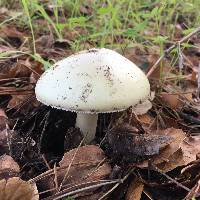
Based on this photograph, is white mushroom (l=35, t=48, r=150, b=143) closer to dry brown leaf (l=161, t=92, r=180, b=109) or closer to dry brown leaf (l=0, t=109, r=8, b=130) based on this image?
dry brown leaf (l=0, t=109, r=8, b=130)

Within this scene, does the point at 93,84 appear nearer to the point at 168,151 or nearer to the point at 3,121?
the point at 168,151

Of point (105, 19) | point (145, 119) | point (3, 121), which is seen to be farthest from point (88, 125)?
point (105, 19)

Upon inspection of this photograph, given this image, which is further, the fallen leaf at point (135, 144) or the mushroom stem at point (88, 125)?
the mushroom stem at point (88, 125)

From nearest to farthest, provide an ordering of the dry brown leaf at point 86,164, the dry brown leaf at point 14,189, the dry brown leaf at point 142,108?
1. the dry brown leaf at point 14,189
2. the dry brown leaf at point 86,164
3. the dry brown leaf at point 142,108

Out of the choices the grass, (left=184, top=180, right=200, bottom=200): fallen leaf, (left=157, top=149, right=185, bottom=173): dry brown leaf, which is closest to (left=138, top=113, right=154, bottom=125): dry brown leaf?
(left=157, top=149, right=185, bottom=173): dry brown leaf

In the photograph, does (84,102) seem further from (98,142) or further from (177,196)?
(177,196)

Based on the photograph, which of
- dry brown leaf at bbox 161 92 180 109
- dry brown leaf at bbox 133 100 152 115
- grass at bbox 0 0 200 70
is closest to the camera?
dry brown leaf at bbox 133 100 152 115

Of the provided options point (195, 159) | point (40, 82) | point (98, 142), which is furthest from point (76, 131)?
point (195, 159)

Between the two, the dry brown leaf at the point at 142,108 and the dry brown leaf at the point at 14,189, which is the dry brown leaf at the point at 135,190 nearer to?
the dry brown leaf at the point at 14,189

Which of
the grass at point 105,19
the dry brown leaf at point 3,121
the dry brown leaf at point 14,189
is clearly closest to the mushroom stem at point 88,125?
the dry brown leaf at point 3,121
